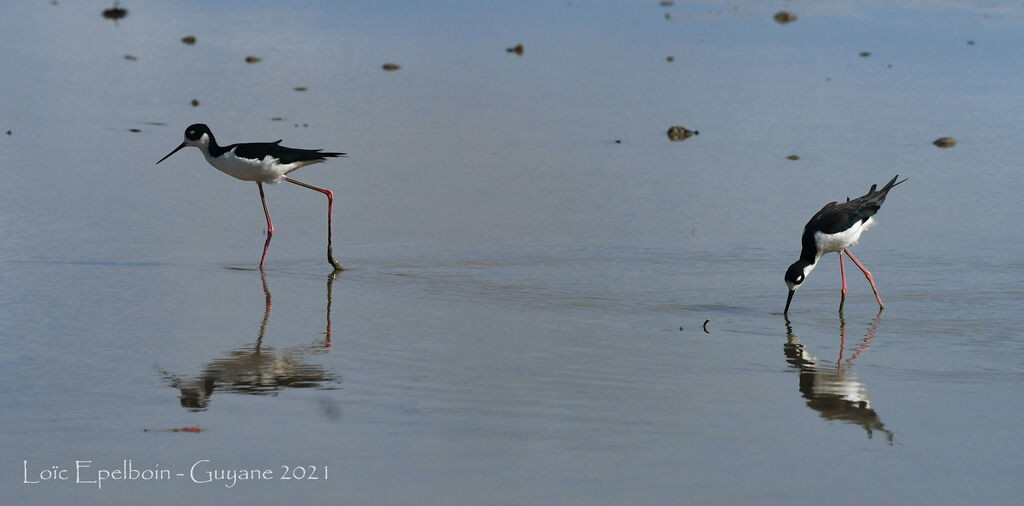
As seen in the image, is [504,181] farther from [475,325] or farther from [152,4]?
[152,4]

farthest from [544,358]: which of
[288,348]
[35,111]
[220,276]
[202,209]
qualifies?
[35,111]

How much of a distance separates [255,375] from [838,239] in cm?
439

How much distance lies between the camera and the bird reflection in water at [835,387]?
6516 mm

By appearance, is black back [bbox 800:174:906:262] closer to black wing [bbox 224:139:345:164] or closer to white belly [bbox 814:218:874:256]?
white belly [bbox 814:218:874:256]

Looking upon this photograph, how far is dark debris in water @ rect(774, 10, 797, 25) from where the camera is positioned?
23389 millimetres

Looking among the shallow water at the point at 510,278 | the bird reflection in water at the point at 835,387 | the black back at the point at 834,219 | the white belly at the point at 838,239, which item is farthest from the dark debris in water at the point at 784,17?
the bird reflection in water at the point at 835,387

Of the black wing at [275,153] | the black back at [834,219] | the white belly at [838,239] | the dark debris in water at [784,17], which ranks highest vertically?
the dark debris in water at [784,17]

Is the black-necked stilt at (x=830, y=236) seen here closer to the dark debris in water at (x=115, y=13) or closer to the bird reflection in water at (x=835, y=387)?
the bird reflection in water at (x=835, y=387)

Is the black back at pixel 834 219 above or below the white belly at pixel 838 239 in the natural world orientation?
above

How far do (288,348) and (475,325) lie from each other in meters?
1.17

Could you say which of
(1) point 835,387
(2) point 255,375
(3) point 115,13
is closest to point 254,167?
(2) point 255,375

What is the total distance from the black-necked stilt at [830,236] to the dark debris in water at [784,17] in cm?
1384

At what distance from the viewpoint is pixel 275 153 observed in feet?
35.3

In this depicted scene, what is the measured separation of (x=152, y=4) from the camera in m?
24.4
